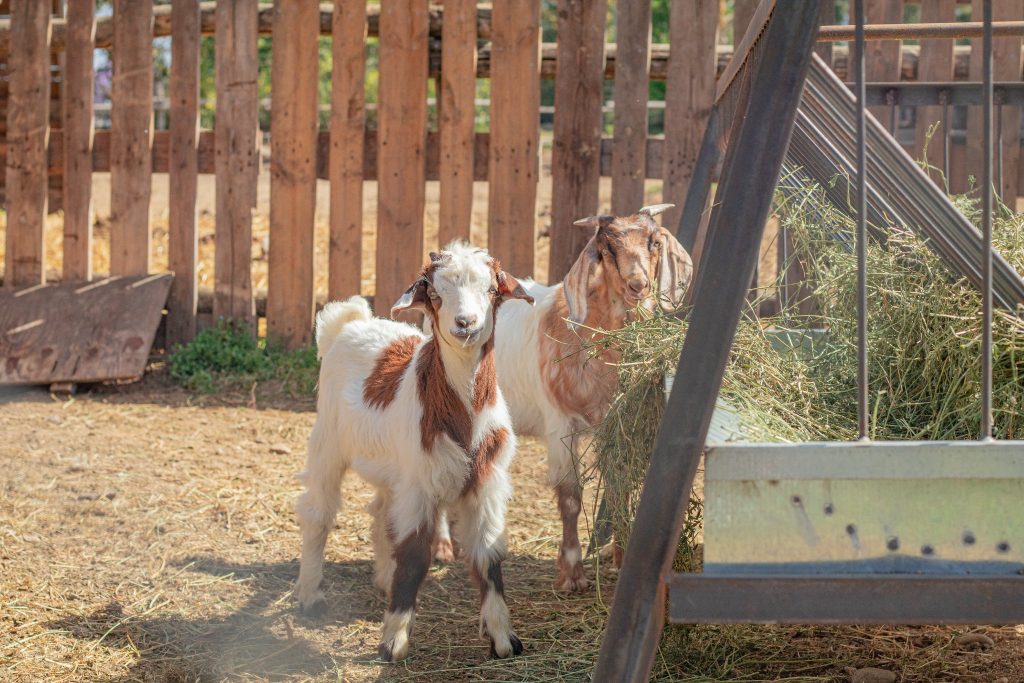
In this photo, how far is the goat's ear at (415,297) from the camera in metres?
3.80

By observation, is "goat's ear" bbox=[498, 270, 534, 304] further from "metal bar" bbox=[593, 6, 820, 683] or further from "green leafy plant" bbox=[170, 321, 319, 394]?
"green leafy plant" bbox=[170, 321, 319, 394]

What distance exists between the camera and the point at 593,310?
4617 millimetres

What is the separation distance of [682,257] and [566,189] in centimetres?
266

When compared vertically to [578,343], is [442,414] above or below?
below

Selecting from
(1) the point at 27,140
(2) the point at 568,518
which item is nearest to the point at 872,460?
(2) the point at 568,518

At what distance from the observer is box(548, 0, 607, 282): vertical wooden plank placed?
6.89m

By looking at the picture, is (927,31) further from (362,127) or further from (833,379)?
(362,127)

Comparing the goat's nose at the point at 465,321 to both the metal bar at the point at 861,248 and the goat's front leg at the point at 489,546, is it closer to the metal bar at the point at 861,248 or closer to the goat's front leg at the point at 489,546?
the goat's front leg at the point at 489,546

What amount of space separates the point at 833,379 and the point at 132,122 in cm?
545

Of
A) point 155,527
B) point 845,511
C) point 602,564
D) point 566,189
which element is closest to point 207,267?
point 566,189

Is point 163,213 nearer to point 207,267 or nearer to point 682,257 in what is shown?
point 207,267

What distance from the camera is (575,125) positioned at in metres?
6.99

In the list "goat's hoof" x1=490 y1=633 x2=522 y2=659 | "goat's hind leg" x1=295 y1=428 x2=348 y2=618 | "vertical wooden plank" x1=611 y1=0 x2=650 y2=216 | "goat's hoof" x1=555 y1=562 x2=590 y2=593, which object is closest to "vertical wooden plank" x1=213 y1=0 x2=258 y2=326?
"vertical wooden plank" x1=611 y1=0 x2=650 y2=216

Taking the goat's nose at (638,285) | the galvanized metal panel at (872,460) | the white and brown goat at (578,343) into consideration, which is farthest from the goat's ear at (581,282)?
the galvanized metal panel at (872,460)
